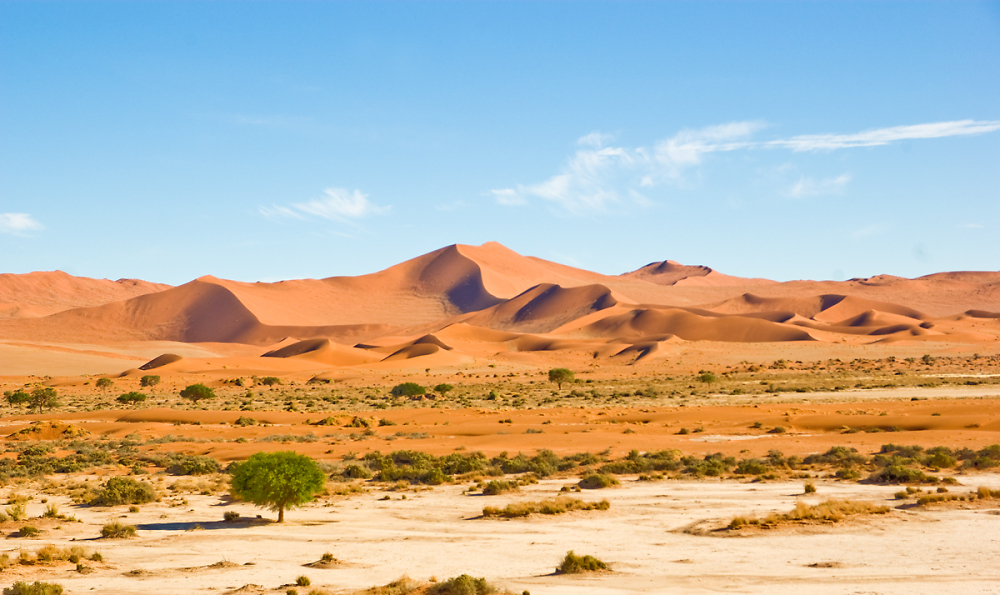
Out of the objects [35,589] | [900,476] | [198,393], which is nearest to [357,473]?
[35,589]

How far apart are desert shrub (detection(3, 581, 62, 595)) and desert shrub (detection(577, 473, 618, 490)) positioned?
1210 centimetres

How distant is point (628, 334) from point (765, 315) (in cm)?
3969

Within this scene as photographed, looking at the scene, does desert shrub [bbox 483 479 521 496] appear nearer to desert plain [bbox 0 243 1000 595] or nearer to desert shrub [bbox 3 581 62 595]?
desert plain [bbox 0 243 1000 595]

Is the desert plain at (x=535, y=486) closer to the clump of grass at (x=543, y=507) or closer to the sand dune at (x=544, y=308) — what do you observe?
the clump of grass at (x=543, y=507)

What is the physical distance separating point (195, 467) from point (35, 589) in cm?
1369

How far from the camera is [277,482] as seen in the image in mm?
16828

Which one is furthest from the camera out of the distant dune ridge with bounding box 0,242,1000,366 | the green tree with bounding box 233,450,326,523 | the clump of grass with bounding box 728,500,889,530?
the distant dune ridge with bounding box 0,242,1000,366

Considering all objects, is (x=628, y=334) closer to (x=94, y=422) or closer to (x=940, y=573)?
(x=94, y=422)

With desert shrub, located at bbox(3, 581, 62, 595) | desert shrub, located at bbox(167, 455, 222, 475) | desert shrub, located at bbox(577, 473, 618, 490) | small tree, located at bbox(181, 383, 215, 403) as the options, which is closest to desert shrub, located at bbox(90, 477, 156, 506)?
desert shrub, located at bbox(167, 455, 222, 475)

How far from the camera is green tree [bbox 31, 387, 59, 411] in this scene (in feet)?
160

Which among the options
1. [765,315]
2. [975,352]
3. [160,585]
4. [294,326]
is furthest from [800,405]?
[294,326]

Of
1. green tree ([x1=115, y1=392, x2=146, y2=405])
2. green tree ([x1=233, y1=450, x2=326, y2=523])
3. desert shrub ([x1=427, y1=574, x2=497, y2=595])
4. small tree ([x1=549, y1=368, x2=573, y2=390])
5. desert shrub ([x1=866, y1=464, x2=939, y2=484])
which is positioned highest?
small tree ([x1=549, y1=368, x2=573, y2=390])

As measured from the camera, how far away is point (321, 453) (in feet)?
89.7

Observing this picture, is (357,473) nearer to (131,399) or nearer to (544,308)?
(131,399)
